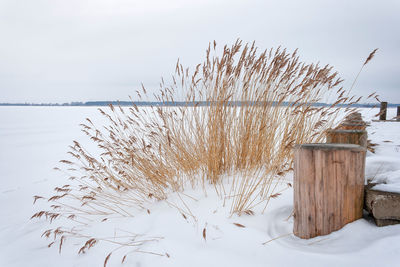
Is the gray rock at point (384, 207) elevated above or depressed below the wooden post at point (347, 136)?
below

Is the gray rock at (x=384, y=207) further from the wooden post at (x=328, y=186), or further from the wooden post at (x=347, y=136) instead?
the wooden post at (x=347, y=136)

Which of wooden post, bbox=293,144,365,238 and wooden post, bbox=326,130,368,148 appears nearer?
wooden post, bbox=293,144,365,238

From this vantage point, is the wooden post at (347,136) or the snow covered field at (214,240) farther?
the wooden post at (347,136)

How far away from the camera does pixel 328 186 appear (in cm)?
140

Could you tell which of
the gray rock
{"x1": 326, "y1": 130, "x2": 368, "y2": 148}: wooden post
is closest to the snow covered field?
the gray rock

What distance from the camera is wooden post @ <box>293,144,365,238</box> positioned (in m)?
1.38

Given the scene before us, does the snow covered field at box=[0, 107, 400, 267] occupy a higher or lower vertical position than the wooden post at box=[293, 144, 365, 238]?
lower

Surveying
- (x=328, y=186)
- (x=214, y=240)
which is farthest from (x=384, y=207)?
(x=214, y=240)

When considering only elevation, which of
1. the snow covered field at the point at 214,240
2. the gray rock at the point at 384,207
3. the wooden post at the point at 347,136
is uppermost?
the wooden post at the point at 347,136

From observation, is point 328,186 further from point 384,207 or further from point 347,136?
point 347,136

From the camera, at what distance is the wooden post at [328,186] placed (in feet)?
4.52

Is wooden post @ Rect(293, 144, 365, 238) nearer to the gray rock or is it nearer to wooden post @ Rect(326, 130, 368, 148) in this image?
the gray rock

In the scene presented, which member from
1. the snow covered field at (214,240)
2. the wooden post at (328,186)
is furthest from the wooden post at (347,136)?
the wooden post at (328,186)

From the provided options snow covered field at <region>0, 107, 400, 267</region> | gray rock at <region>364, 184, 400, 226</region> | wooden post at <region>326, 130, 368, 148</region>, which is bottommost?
snow covered field at <region>0, 107, 400, 267</region>
